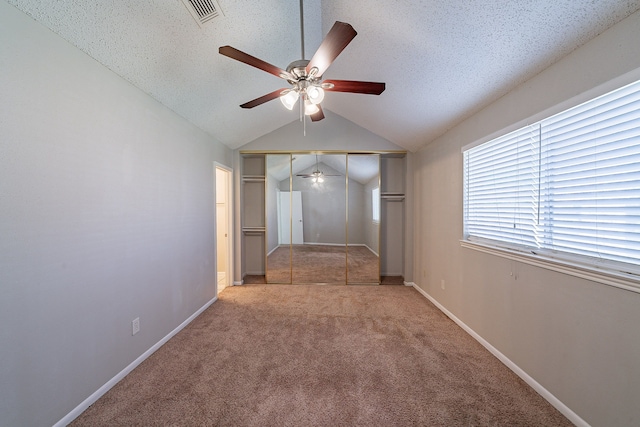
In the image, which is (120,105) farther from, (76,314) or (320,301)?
(320,301)

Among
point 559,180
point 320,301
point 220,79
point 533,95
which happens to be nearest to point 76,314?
point 220,79

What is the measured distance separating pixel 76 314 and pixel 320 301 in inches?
102

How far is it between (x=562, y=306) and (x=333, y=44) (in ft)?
7.25

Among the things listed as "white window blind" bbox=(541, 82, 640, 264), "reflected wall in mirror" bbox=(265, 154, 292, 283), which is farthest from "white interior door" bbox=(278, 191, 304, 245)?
"white window blind" bbox=(541, 82, 640, 264)

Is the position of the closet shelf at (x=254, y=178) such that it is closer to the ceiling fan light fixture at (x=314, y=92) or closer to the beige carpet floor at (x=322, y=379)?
the beige carpet floor at (x=322, y=379)

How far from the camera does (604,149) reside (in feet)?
4.51

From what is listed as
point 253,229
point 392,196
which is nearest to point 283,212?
point 253,229

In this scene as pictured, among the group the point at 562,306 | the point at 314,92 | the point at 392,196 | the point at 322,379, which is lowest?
the point at 322,379

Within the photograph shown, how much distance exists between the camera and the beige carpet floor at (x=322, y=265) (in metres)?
4.33

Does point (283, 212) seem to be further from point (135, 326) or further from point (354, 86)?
point (354, 86)

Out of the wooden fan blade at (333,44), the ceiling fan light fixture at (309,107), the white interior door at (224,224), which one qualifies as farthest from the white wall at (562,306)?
the white interior door at (224,224)

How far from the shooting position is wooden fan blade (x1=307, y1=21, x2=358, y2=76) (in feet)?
4.15

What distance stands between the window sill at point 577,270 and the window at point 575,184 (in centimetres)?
4

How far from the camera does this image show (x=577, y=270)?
1504mm
